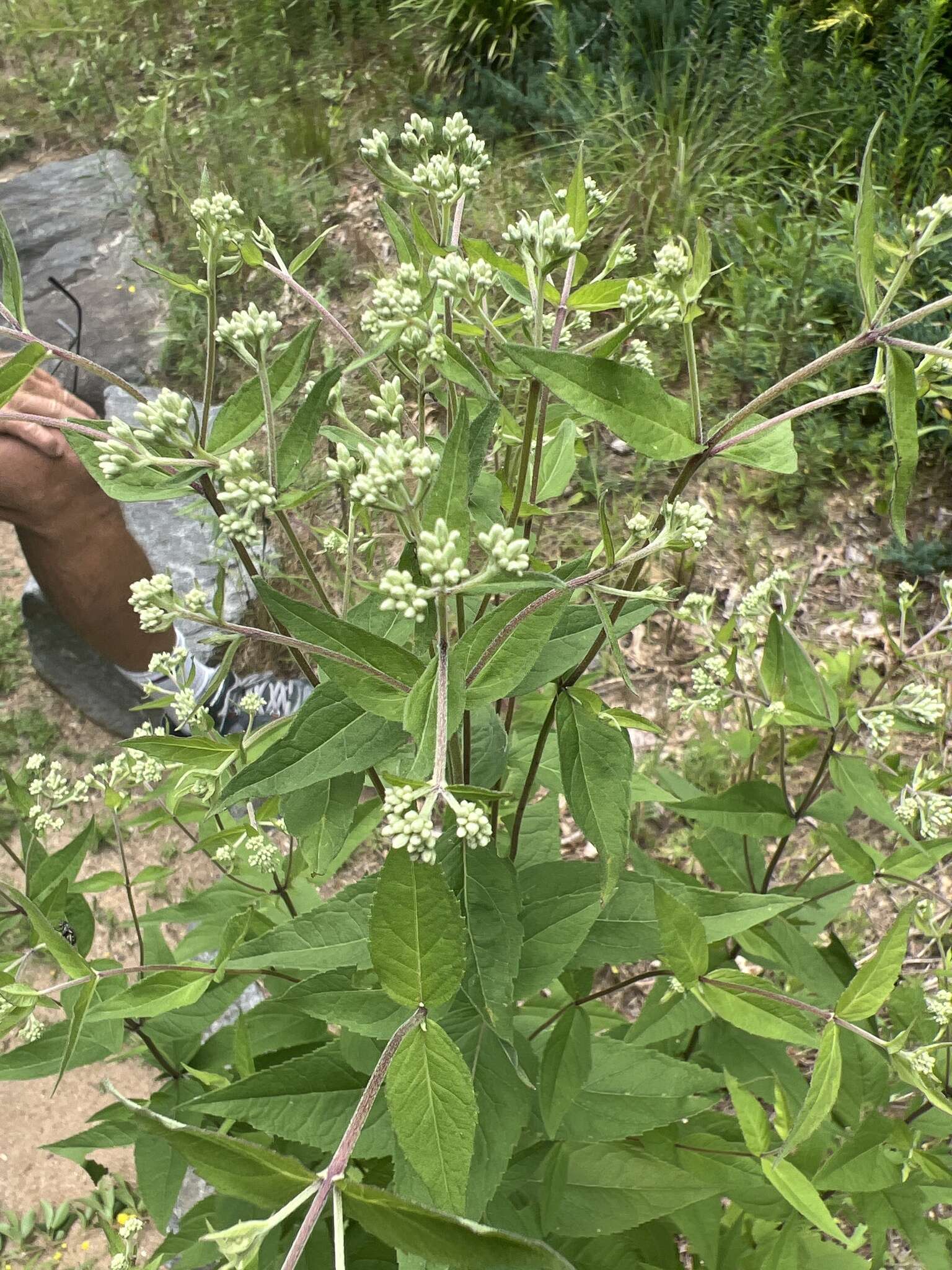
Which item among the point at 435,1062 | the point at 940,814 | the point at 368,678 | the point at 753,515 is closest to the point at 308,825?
the point at 368,678


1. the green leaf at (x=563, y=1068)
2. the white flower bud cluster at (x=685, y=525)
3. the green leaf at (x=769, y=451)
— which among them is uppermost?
the green leaf at (x=769, y=451)

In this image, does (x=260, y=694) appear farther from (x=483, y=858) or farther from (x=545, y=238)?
(x=545, y=238)

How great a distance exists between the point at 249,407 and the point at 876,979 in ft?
3.92

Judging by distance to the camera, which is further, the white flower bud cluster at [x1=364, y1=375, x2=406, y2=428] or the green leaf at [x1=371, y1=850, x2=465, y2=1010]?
the white flower bud cluster at [x1=364, y1=375, x2=406, y2=428]

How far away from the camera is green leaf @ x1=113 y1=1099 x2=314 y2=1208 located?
865 millimetres

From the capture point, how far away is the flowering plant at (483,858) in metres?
0.98

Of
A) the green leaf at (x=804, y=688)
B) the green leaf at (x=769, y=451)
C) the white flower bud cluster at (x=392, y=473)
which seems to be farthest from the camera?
the green leaf at (x=804, y=688)

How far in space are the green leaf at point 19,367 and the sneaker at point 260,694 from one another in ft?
10.4

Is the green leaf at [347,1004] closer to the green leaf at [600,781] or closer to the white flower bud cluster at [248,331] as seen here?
the green leaf at [600,781]

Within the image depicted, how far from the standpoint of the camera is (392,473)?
3.39 ft

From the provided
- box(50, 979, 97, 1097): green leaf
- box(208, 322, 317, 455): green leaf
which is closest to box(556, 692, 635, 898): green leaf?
box(208, 322, 317, 455): green leaf

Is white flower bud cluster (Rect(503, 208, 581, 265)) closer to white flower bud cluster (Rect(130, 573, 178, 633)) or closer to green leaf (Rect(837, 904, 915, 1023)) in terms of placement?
white flower bud cluster (Rect(130, 573, 178, 633))

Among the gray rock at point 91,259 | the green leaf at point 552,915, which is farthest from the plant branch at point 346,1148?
the gray rock at point 91,259

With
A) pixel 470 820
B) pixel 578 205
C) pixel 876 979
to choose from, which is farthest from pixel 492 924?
pixel 578 205
